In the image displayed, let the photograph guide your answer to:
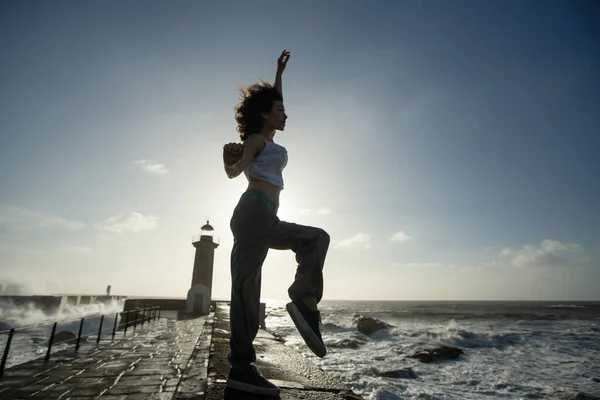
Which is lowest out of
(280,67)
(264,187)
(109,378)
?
(109,378)

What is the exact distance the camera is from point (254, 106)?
224cm

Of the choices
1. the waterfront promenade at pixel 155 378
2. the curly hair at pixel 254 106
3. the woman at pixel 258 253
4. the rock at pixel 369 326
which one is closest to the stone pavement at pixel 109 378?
the waterfront promenade at pixel 155 378

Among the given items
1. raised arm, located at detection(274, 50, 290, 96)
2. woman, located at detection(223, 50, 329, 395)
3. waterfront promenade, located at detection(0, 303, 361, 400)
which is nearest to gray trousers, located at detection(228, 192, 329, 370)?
woman, located at detection(223, 50, 329, 395)

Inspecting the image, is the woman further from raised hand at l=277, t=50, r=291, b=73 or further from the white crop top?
raised hand at l=277, t=50, r=291, b=73

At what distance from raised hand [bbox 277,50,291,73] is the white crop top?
841mm

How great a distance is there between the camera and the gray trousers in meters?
1.74

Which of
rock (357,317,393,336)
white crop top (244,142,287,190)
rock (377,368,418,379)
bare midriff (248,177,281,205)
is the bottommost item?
rock (357,317,393,336)

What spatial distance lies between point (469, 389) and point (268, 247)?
898 centimetres

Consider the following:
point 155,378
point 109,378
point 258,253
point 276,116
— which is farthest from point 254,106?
point 109,378

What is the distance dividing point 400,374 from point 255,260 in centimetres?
947

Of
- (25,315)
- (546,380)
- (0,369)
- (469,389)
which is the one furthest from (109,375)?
(25,315)

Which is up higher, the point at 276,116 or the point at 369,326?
the point at 276,116

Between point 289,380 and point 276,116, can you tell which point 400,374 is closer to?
point 289,380

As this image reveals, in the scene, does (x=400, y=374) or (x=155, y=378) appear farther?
(x=400, y=374)
